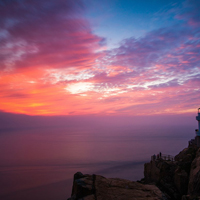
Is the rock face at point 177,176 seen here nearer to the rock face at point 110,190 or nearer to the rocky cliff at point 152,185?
the rocky cliff at point 152,185

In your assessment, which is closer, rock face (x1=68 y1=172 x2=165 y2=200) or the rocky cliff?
rock face (x1=68 y1=172 x2=165 y2=200)

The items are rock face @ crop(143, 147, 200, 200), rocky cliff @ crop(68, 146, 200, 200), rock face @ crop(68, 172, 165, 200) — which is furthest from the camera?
rock face @ crop(143, 147, 200, 200)

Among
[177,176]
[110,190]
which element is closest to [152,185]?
[110,190]

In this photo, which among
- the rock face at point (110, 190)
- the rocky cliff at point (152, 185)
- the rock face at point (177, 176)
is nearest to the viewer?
the rock face at point (110, 190)

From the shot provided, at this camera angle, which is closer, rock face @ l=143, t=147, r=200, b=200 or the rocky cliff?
the rocky cliff

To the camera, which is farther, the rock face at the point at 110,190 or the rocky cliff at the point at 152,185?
the rocky cliff at the point at 152,185

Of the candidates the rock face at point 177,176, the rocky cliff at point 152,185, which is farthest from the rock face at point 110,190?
the rock face at point 177,176

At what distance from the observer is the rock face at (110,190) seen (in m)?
18.1

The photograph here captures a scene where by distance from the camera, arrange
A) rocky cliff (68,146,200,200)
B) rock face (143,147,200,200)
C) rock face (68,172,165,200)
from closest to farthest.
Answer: rock face (68,172,165,200) < rocky cliff (68,146,200,200) < rock face (143,147,200,200)

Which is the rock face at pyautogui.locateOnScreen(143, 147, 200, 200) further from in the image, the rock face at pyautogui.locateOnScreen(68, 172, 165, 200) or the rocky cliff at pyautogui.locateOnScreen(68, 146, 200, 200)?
the rock face at pyautogui.locateOnScreen(68, 172, 165, 200)

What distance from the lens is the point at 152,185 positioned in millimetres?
22000

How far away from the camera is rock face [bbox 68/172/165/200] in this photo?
59.4 ft

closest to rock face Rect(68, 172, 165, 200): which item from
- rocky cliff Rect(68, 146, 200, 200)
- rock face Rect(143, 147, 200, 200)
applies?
rocky cliff Rect(68, 146, 200, 200)

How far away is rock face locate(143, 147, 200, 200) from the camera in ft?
76.9
